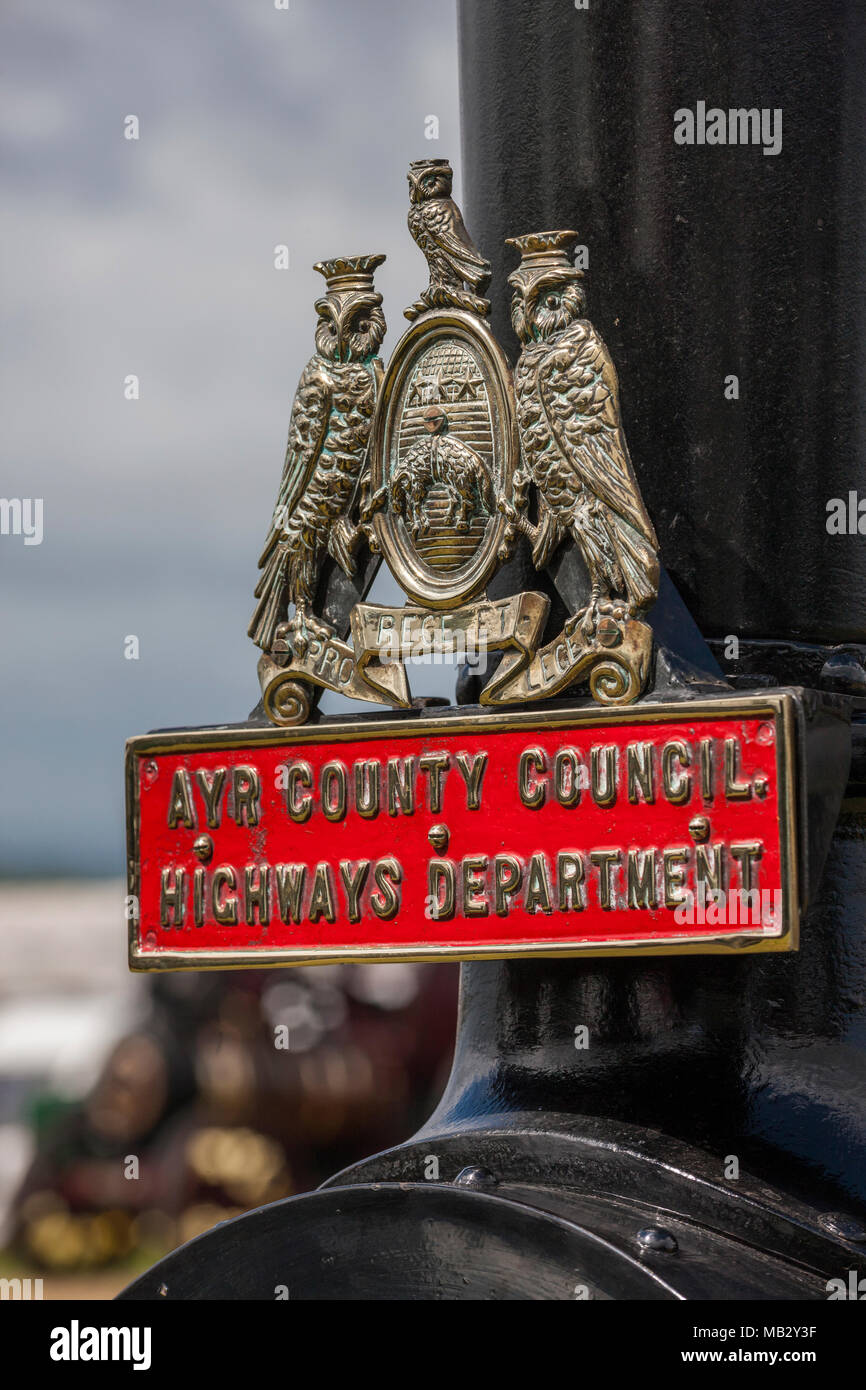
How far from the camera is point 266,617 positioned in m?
2.62

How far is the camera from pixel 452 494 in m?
2.43

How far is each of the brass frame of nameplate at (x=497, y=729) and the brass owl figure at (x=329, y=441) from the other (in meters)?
0.15

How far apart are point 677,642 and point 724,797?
20 centimetres

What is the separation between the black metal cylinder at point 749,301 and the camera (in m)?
2.51

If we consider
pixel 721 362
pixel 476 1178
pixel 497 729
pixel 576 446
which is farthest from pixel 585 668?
pixel 476 1178

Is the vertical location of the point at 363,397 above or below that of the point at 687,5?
below

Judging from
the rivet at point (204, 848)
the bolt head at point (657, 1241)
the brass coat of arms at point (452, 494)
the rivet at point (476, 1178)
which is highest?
the brass coat of arms at point (452, 494)

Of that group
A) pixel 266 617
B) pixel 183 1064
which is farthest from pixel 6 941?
pixel 266 617

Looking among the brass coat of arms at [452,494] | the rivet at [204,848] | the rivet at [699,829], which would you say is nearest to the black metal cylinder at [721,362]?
the brass coat of arms at [452,494]

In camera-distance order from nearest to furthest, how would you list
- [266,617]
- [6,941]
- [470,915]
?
[470,915], [266,617], [6,941]

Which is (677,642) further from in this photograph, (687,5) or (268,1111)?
(268,1111)

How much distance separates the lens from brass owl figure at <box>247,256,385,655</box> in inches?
101

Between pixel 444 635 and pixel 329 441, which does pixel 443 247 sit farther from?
pixel 444 635

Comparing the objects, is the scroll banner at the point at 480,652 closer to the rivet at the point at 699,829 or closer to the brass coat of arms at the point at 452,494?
the brass coat of arms at the point at 452,494
